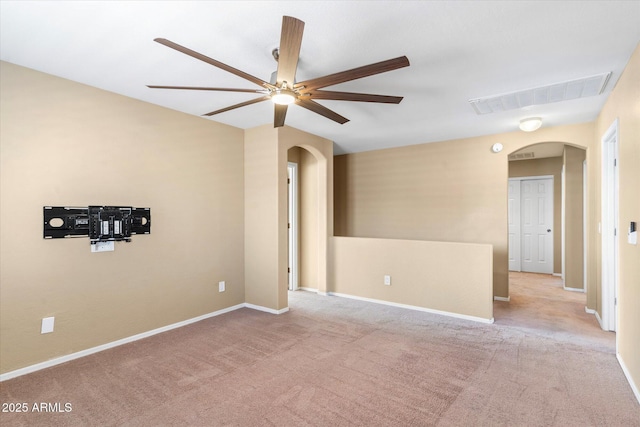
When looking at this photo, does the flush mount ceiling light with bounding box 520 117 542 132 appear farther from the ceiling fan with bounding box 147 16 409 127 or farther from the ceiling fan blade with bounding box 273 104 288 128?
the ceiling fan blade with bounding box 273 104 288 128

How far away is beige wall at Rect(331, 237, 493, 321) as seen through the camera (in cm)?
385

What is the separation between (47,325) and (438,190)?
5012 millimetres

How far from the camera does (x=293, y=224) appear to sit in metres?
5.36

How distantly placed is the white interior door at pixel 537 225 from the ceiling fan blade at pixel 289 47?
673 centimetres

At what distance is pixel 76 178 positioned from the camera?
9.39 ft

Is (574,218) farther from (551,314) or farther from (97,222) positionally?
(97,222)

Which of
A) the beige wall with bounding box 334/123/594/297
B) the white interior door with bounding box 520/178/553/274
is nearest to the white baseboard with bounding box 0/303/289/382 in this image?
the beige wall with bounding box 334/123/594/297

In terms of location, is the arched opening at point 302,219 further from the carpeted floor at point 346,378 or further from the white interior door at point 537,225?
the white interior door at point 537,225

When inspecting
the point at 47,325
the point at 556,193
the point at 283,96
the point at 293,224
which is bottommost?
the point at 47,325

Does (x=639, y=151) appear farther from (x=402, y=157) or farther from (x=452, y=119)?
(x=402, y=157)

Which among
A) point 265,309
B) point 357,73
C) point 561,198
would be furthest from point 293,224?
point 561,198

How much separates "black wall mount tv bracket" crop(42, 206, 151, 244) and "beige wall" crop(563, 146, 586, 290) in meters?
6.28

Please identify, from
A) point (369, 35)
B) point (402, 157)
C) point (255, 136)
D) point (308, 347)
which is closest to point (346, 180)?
point (402, 157)

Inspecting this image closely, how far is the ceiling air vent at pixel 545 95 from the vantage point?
2777 millimetres
